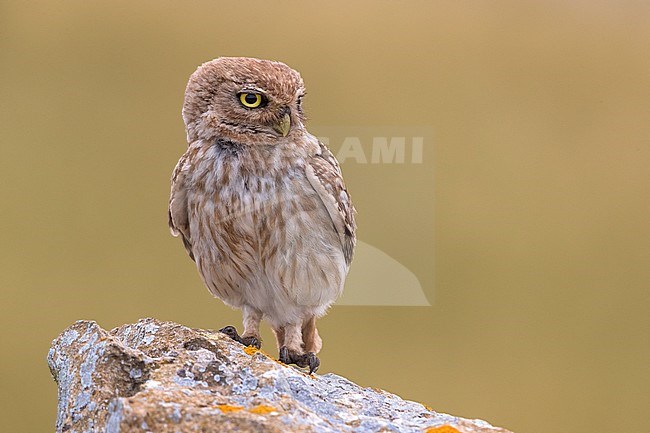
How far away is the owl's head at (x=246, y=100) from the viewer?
2436mm

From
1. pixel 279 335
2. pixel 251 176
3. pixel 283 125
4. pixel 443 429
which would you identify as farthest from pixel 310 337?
pixel 443 429

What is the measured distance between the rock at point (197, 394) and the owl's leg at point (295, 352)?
1.35ft

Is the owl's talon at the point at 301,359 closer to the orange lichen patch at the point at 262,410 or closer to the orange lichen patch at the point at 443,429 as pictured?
the orange lichen patch at the point at 443,429

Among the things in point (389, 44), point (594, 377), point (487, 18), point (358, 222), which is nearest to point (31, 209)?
point (358, 222)

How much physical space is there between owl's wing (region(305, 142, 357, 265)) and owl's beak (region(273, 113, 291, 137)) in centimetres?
19

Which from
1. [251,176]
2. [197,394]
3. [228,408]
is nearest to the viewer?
[228,408]

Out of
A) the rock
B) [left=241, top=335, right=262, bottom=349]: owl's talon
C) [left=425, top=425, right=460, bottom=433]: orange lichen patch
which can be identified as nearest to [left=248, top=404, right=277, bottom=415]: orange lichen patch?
the rock

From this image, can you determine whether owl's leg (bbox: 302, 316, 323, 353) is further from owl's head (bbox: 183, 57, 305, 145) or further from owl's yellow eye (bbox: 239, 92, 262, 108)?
owl's yellow eye (bbox: 239, 92, 262, 108)

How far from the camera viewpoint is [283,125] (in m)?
2.49

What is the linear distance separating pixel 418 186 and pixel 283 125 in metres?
0.59

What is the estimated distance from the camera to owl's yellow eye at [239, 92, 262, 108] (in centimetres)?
243

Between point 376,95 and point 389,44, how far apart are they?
0.70 feet

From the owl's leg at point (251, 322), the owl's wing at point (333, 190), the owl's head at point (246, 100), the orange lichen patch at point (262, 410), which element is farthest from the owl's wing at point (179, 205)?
Result: the orange lichen patch at point (262, 410)
